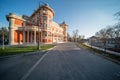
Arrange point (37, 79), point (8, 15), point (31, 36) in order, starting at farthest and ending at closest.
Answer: point (31, 36), point (8, 15), point (37, 79)

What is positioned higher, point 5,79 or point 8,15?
point 8,15

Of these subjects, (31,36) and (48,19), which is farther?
(48,19)

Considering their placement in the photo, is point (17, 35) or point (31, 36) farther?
point (31, 36)

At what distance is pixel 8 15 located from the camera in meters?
36.2

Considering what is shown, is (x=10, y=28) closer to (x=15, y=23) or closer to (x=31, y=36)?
(x=15, y=23)

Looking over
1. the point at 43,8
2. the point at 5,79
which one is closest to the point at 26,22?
the point at 43,8

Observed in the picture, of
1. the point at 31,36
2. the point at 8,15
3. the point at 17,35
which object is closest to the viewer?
the point at 8,15

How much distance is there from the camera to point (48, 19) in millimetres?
47062

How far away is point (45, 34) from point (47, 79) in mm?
41337

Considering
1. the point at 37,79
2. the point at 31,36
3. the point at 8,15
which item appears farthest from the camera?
the point at 31,36

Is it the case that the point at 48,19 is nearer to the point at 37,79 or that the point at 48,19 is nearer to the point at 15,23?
the point at 15,23

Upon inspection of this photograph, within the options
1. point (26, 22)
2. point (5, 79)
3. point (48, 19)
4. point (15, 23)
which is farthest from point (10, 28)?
point (5, 79)

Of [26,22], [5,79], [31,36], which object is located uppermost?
[26,22]

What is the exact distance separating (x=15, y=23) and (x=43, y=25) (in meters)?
12.5
